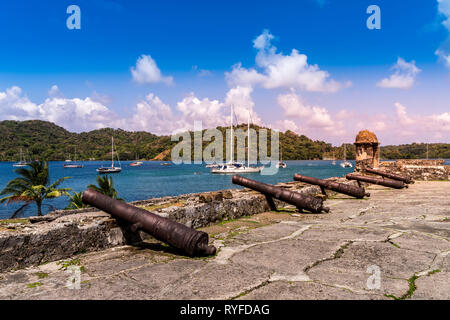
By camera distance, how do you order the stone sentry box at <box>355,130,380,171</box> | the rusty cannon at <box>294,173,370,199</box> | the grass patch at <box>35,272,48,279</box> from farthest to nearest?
the stone sentry box at <box>355,130,380,171</box> < the rusty cannon at <box>294,173,370,199</box> < the grass patch at <box>35,272,48,279</box>

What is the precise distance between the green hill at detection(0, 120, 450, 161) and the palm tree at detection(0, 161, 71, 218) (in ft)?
333

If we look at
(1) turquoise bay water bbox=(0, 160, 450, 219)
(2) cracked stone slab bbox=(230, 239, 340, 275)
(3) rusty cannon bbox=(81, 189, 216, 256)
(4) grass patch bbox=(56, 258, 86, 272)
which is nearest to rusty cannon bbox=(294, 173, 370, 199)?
(2) cracked stone slab bbox=(230, 239, 340, 275)

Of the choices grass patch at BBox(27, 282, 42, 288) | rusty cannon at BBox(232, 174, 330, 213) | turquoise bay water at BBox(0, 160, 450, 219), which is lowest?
turquoise bay water at BBox(0, 160, 450, 219)

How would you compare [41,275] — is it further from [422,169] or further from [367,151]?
[422,169]

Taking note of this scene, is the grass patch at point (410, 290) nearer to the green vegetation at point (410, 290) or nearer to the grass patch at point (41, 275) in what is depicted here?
the green vegetation at point (410, 290)

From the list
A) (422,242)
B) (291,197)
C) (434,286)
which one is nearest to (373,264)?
(434,286)

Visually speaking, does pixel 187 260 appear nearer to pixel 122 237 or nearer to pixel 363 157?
pixel 122 237

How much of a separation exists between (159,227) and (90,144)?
167 m

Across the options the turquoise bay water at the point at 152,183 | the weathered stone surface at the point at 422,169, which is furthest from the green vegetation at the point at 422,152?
the weathered stone surface at the point at 422,169

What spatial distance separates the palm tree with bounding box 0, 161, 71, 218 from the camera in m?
21.6

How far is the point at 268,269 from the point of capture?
3346mm

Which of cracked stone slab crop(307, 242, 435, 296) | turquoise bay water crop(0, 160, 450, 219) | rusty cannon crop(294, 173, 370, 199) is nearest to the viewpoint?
cracked stone slab crop(307, 242, 435, 296)

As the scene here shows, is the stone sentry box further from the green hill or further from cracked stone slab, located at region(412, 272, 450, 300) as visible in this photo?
the green hill

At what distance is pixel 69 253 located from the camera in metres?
3.80
